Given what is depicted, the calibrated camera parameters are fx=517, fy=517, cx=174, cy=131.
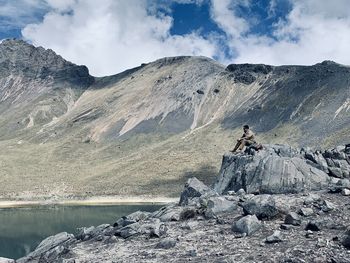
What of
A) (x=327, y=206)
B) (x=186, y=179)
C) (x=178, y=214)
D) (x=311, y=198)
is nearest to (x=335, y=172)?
(x=311, y=198)

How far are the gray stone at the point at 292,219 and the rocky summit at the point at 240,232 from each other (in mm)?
39

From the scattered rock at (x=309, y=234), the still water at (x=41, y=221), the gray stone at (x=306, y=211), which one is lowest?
the still water at (x=41, y=221)

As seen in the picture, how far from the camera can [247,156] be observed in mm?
35406

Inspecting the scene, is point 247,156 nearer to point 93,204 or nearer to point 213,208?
point 213,208

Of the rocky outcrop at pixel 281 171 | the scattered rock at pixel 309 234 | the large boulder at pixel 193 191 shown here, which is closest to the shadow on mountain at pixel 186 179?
the rocky outcrop at pixel 281 171

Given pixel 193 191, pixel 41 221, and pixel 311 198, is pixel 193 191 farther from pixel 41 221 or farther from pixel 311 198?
pixel 41 221

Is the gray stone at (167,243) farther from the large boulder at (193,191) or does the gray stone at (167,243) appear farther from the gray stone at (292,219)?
the large boulder at (193,191)

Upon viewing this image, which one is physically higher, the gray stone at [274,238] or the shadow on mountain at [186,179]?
the shadow on mountain at [186,179]

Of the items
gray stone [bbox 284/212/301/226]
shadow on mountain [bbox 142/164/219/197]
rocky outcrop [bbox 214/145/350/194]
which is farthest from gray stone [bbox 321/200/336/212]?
shadow on mountain [bbox 142/164/219/197]

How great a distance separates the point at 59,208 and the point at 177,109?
89.2 metres

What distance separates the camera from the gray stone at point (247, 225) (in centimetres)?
1961

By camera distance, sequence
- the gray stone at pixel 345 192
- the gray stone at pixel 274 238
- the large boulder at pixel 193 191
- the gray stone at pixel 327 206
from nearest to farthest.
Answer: the gray stone at pixel 274 238, the gray stone at pixel 327 206, the gray stone at pixel 345 192, the large boulder at pixel 193 191

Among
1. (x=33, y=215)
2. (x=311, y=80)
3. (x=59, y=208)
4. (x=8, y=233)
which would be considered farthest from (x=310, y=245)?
(x=311, y=80)

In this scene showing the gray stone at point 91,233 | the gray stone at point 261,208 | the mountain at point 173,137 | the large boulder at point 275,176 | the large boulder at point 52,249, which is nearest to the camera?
the gray stone at point 261,208
